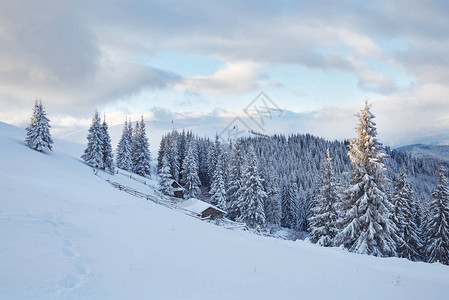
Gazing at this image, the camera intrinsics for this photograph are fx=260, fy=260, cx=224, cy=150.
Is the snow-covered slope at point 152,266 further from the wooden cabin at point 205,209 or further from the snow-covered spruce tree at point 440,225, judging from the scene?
the wooden cabin at point 205,209

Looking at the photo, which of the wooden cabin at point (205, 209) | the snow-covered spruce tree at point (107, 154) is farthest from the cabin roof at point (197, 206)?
the snow-covered spruce tree at point (107, 154)

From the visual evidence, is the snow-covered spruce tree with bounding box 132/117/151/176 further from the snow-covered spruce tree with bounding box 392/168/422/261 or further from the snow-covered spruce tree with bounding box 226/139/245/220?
the snow-covered spruce tree with bounding box 392/168/422/261

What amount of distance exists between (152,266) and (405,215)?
34.9 m

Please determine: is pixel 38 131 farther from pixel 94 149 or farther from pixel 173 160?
pixel 173 160

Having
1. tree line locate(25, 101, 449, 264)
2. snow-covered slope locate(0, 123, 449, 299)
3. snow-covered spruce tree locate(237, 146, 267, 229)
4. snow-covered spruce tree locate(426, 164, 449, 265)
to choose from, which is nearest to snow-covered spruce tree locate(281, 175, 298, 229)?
tree line locate(25, 101, 449, 264)

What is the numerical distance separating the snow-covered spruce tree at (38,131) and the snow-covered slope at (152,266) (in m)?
26.9

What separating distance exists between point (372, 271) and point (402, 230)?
27.3 m

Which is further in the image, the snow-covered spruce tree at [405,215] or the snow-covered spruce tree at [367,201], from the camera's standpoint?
the snow-covered spruce tree at [405,215]

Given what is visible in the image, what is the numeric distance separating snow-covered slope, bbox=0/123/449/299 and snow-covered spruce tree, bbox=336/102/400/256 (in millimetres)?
7917

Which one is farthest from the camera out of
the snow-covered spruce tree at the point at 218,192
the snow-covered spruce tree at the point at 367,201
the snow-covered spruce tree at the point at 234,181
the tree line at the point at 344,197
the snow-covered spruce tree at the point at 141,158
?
the snow-covered spruce tree at the point at 141,158

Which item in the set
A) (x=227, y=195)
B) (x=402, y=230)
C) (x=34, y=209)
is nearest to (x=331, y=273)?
(x=34, y=209)

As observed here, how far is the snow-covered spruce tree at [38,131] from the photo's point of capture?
36.1 meters

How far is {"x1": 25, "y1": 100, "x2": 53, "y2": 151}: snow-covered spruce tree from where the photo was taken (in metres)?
36.1

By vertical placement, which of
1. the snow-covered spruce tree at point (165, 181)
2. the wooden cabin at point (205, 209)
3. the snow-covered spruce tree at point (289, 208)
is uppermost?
the snow-covered spruce tree at point (165, 181)
